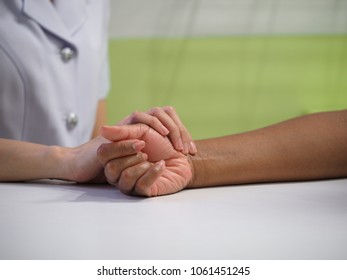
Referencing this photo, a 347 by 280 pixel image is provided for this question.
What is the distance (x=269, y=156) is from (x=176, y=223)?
0.34 metres

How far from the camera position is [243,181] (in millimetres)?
898

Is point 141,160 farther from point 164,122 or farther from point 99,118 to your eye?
point 99,118

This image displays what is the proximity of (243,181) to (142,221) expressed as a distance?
0.31 meters

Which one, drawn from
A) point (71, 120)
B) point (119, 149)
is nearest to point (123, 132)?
point (119, 149)

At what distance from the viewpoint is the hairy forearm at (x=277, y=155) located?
2.92 ft

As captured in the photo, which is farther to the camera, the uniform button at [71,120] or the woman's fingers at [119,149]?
the uniform button at [71,120]

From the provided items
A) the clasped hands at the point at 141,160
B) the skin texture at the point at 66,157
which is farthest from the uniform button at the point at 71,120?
the clasped hands at the point at 141,160

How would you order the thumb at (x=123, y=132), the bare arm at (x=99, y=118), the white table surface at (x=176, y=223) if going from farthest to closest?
the bare arm at (x=99, y=118)
the thumb at (x=123, y=132)
the white table surface at (x=176, y=223)

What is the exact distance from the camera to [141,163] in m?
0.76

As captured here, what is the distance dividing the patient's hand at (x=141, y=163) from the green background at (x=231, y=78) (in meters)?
1.30

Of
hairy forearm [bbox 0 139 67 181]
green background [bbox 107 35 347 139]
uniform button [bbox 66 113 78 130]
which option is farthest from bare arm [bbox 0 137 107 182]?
green background [bbox 107 35 347 139]

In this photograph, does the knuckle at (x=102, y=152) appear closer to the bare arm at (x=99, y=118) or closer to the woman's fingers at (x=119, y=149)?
the woman's fingers at (x=119, y=149)

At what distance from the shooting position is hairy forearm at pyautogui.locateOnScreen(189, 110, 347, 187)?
89 centimetres

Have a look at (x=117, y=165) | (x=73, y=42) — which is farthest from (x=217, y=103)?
(x=117, y=165)
